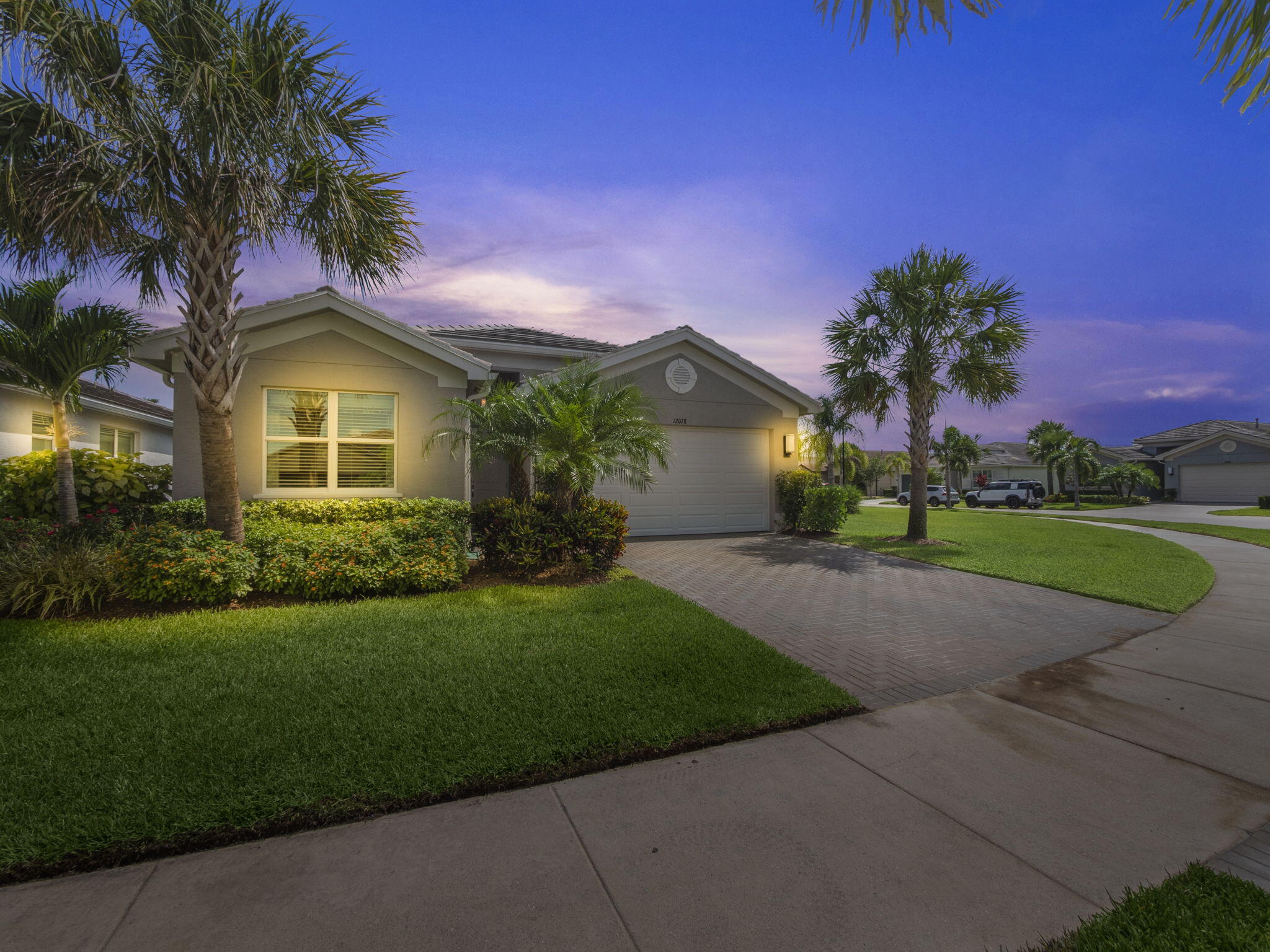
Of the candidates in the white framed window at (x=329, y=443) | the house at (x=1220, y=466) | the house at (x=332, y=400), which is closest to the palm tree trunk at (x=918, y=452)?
the house at (x=332, y=400)

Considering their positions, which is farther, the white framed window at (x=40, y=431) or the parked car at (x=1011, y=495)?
the parked car at (x=1011, y=495)

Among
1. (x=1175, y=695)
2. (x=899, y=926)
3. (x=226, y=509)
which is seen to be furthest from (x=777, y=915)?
(x=226, y=509)

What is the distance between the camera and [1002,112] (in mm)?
8875

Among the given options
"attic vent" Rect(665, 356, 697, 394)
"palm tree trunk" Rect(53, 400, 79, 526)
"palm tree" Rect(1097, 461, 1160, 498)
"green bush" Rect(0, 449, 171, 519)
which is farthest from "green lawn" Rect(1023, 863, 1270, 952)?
"palm tree" Rect(1097, 461, 1160, 498)

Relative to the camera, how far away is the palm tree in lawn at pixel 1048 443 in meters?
38.9

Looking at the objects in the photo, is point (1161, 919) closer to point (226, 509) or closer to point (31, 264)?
point (226, 509)

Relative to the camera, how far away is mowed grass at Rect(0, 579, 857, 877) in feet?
9.46

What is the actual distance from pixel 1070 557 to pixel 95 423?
23912 millimetres

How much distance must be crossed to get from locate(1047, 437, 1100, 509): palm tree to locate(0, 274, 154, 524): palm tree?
144 ft

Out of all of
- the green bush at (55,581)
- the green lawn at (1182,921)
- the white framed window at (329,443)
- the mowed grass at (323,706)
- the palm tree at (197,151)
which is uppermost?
the palm tree at (197,151)

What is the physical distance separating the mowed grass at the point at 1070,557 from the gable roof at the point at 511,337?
8620 mm

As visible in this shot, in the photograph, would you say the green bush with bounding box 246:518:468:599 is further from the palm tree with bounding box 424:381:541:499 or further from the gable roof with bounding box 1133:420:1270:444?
the gable roof with bounding box 1133:420:1270:444

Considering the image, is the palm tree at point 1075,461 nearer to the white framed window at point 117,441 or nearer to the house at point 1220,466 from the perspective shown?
the house at point 1220,466

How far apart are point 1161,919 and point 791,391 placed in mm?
13022
